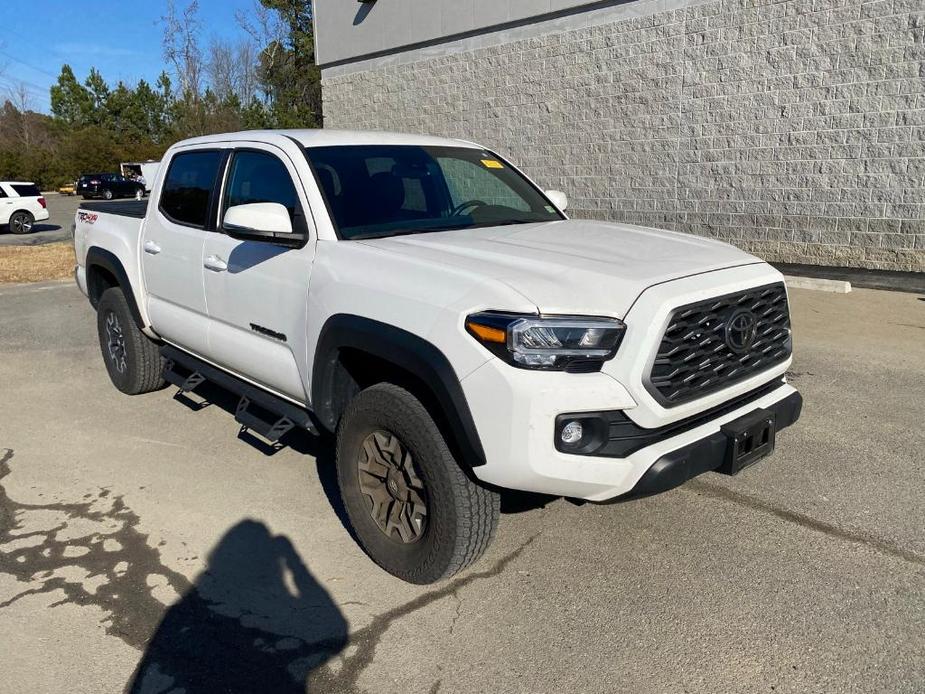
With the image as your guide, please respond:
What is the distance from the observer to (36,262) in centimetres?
1435

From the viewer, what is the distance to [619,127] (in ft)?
41.4

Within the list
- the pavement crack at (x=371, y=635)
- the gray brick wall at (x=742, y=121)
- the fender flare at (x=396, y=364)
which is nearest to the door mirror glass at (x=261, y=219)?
the fender flare at (x=396, y=364)

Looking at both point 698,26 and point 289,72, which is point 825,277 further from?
point 289,72

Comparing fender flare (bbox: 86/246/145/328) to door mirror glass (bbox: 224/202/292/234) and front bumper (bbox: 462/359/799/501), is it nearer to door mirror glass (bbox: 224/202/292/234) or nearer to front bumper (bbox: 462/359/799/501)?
door mirror glass (bbox: 224/202/292/234)

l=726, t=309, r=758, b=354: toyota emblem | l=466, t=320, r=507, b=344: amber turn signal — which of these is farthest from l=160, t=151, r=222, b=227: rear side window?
l=726, t=309, r=758, b=354: toyota emblem

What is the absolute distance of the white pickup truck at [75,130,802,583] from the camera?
2.55 metres

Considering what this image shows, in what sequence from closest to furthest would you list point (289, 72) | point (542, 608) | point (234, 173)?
1. point (542, 608)
2. point (234, 173)
3. point (289, 72)

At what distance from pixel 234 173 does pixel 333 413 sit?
1.74 metres

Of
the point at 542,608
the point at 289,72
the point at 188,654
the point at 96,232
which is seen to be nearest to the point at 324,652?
the point at 188,654

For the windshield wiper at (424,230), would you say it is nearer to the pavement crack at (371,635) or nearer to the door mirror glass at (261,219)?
the door mirror glass at (261,219)

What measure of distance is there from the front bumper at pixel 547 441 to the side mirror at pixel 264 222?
134 cm

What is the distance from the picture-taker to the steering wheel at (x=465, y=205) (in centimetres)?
399

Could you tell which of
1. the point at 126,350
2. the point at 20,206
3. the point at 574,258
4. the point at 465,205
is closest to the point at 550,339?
the point at 574,258

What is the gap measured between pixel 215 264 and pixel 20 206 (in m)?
21.4
